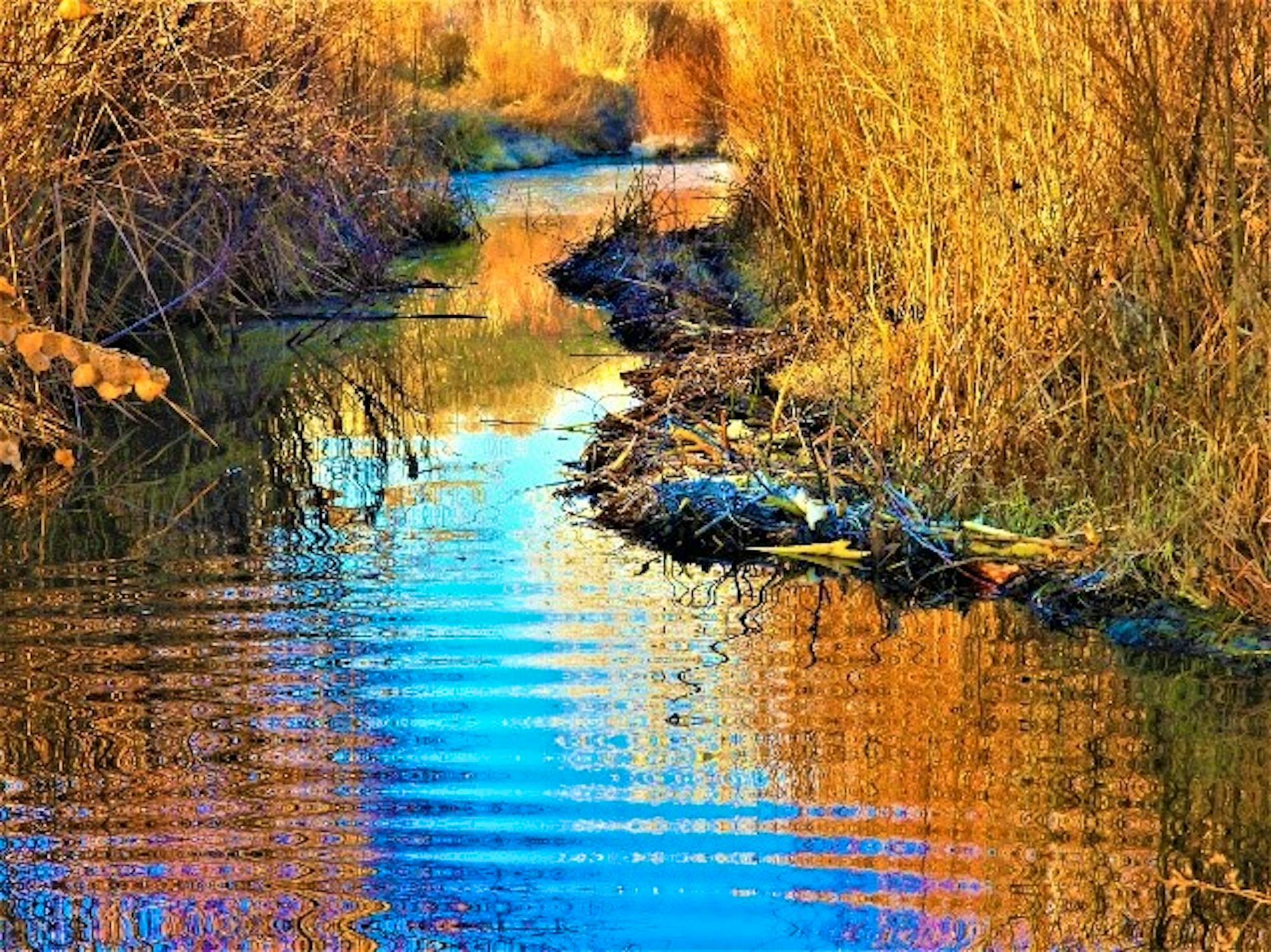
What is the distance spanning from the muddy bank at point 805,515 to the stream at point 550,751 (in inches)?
6.1

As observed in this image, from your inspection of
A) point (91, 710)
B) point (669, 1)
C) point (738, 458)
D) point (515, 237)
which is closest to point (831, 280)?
point (738, 458)

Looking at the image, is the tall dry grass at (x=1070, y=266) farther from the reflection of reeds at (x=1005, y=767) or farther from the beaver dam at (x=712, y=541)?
the reflection of reeds at (x=1005, y=767)

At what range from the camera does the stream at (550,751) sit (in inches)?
163

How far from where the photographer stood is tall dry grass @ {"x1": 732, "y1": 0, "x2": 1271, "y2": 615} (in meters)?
6.41

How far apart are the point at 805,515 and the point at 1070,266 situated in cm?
125

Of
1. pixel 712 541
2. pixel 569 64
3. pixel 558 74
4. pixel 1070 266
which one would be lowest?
pixel 712 541

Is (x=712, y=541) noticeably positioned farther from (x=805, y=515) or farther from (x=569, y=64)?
(x=569, y=64)

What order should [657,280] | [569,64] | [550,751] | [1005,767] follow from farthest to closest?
1. [569,64]
2. [657,280]
3. [550,751]
4. [1005,767]

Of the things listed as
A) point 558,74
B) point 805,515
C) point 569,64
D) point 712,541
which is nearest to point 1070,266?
point 805,515

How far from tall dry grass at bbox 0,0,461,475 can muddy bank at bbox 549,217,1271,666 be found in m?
2.45

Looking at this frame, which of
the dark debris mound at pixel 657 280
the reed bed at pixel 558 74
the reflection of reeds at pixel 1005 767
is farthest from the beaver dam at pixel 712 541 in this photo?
the reed bed at pixel 558 74

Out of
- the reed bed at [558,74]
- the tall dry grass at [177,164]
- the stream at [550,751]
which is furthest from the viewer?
the reed bed at [558,74]

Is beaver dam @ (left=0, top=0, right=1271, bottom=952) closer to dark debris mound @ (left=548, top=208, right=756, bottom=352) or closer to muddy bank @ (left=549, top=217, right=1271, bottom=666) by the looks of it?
muddy bank @ (left=549, top=217, right=1271, bottom=666)

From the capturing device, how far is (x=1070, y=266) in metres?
7.30
